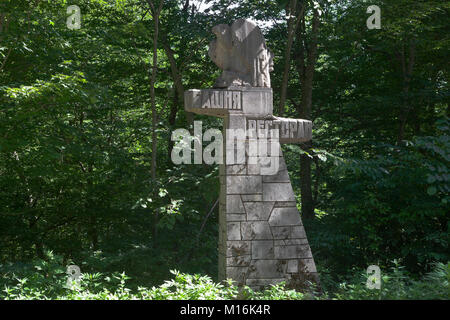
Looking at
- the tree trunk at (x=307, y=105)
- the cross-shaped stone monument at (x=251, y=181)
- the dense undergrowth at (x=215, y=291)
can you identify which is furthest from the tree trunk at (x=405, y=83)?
the dense undergrowth at (x=215, y=291)

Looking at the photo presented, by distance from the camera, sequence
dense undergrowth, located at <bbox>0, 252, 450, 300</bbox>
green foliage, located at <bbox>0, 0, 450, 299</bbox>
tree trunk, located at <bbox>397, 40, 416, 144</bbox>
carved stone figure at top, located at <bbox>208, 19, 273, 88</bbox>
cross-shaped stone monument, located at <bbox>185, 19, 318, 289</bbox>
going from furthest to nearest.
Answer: tree trunk, located at <bbox>397, 40, 416, 144</bbox>, green foliage, located at <bbox>0, 0, 450, 299</bbox>, carved stone figure at top, located at <bbox>208, 19, 273, 88</bbox>, cross-shaped stone monument, located at <bbox>185, 19, 318, 289</bbox>, dense undergrowth, located at <bbox>0, 252, 450, 300</bbox>

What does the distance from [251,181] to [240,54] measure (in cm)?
145

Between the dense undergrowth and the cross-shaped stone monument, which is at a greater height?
the cross-shaped stone monument

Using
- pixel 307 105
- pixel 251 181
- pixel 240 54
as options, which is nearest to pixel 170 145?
pixel 307 105

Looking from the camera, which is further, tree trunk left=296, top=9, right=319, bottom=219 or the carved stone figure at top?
tree trunk left=296, top=9, right=319, bottom=219

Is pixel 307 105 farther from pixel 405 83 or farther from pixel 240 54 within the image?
pixel 240 54

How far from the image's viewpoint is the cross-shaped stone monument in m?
5.00

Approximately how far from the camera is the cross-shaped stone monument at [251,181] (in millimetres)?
4996

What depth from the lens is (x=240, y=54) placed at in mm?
5262

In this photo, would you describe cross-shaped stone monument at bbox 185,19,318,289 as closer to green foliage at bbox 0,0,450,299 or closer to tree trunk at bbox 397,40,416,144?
green foliage at bbox 0,0,450,299

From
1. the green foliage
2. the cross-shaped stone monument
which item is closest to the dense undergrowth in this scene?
the green foliage
